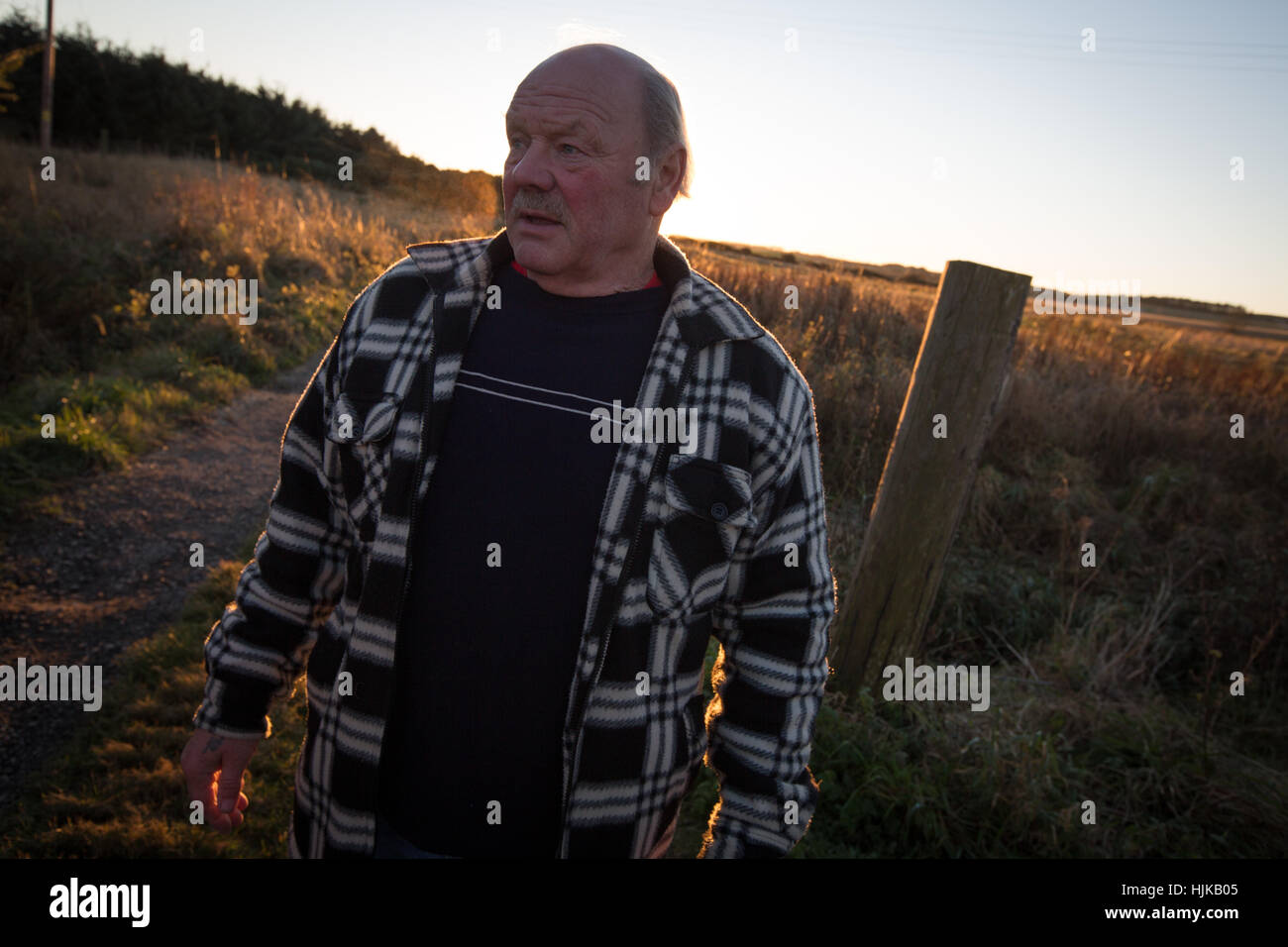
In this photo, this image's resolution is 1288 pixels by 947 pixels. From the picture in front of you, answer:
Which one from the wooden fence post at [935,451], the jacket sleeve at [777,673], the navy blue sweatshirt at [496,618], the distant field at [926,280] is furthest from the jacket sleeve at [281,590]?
the distant field at [926,280]

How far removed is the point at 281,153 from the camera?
33.7m

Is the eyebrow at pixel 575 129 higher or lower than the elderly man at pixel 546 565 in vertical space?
higher

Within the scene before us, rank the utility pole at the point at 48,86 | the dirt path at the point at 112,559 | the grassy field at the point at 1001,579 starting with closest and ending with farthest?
the grassy field at the point at 1001,579, the dirt path at the point at 112,559, the utility pole at the point at 48,86

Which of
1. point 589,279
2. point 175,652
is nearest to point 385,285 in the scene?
point 589,279

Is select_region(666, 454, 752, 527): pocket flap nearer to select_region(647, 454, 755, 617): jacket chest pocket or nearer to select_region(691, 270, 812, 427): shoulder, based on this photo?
select_region(647, 454, 755, 617): jacket chest pocket

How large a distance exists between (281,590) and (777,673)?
108 centimetres

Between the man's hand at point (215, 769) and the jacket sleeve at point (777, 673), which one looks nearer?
the jacket sleeve at point (777, 673)

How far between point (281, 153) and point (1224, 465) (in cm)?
3861

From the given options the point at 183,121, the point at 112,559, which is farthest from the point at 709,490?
the point at 183,121

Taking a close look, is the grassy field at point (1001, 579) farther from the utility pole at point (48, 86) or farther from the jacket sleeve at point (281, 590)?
the utility pole at point (48, 86)

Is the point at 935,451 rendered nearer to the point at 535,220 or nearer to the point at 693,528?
the point at 693,528

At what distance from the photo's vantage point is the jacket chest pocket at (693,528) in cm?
140

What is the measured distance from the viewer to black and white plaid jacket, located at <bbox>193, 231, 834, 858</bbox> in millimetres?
1374

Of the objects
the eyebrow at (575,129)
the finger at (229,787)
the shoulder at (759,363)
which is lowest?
the finger at (229,787)
